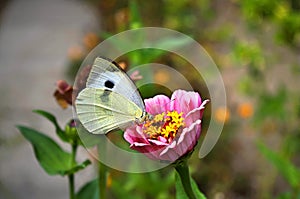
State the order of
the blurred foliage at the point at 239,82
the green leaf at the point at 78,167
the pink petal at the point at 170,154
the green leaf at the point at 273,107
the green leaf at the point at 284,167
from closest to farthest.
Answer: the pink petal at the point at 170,154 < the green leaf at the point at 78,167 < the green leaf at the point at 284,167 < the blurred foliage at the point at 239,82 < the green leaf at the point at 273,107

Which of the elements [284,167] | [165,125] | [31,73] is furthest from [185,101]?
[31,73]

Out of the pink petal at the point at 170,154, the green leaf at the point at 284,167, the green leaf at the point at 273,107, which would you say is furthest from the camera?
the green leaf at the point at 273,107

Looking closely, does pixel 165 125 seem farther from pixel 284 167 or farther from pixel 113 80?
pixel 284 167

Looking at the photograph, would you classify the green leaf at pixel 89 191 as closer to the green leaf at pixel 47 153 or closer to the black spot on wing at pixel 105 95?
the green leaf at pixel 47 153

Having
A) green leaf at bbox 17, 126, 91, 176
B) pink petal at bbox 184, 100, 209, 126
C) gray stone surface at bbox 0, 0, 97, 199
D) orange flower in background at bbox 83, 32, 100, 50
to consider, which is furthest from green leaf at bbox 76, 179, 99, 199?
orange flower in background at bbox 83, 32, 100, 50

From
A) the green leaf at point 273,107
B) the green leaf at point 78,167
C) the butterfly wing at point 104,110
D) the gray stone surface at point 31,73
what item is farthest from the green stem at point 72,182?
the green leaf at point 273,107

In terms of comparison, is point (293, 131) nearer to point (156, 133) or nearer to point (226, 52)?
point (226, 52)

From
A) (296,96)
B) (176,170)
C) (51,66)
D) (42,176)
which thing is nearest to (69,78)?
(51,66)
